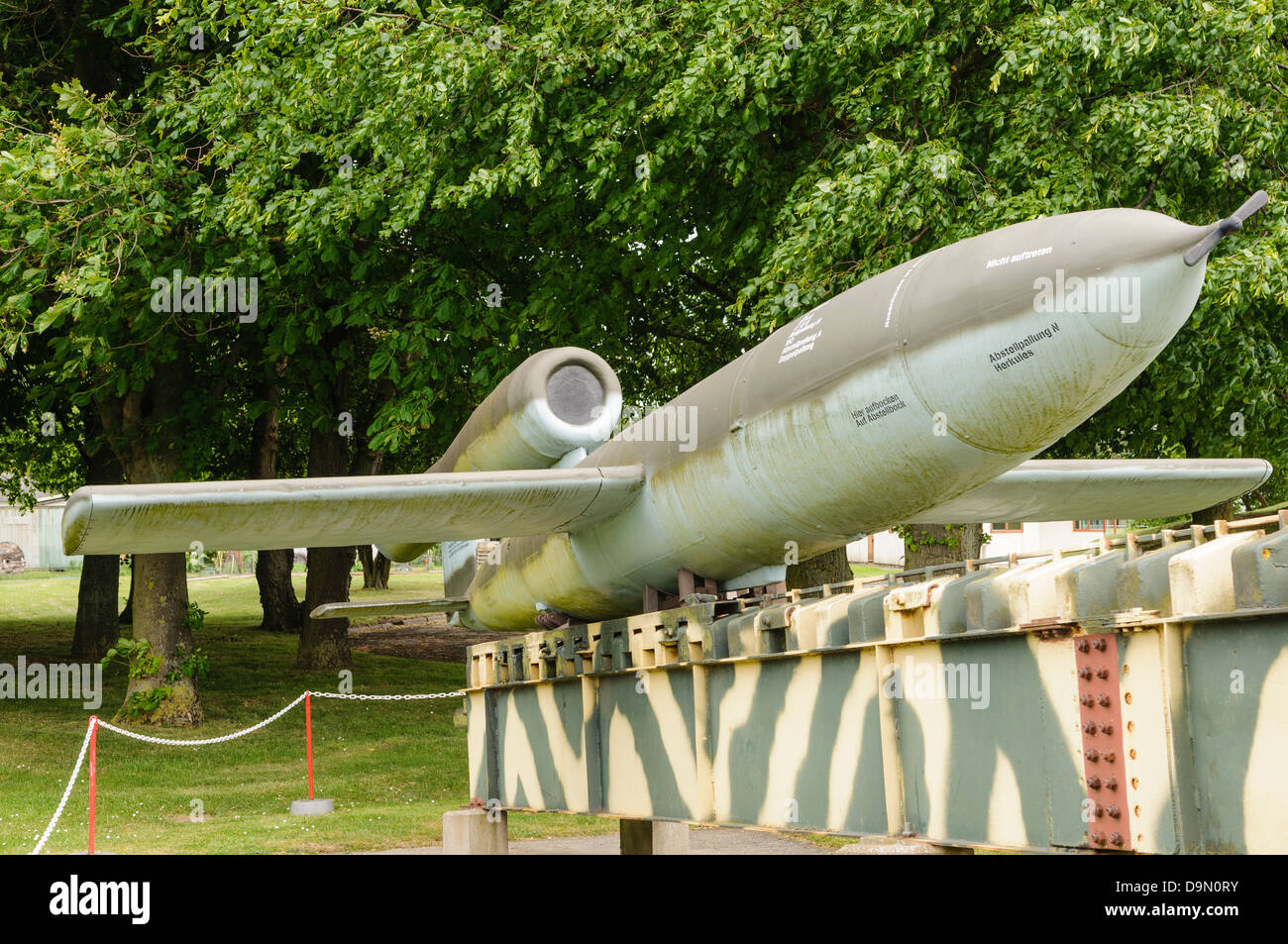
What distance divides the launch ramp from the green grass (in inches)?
208

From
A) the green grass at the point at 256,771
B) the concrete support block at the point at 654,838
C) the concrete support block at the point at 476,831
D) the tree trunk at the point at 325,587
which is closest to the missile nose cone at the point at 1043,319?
the concrete support block at the point at 476,831

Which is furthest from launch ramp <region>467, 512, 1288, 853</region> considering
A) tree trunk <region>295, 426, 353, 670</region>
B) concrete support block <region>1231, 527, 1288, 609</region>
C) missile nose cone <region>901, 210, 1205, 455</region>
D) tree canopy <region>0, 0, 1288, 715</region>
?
tree trunk <region>295, 426, 353, 670</region>

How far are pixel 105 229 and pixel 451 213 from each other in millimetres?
3339

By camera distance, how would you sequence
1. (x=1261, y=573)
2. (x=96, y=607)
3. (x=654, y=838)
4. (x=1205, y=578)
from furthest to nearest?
(x=96, y=607)
(x=654, y=838)
(x=1205, y=578)
(x=1261, y=573)

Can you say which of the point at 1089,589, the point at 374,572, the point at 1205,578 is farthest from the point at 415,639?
the point at 1205,578

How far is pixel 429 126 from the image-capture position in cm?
1180

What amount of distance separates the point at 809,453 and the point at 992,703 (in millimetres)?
1804

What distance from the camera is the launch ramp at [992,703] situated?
3.28 metres

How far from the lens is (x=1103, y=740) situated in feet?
11.8

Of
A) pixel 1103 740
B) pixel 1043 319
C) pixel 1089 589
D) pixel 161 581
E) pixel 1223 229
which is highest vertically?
pixel 1223 229

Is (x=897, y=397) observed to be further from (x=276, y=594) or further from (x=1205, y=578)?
(x=276, y=594)

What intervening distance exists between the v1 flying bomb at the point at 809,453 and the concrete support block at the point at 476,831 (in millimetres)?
1290

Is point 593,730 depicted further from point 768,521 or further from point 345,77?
point 345,77
